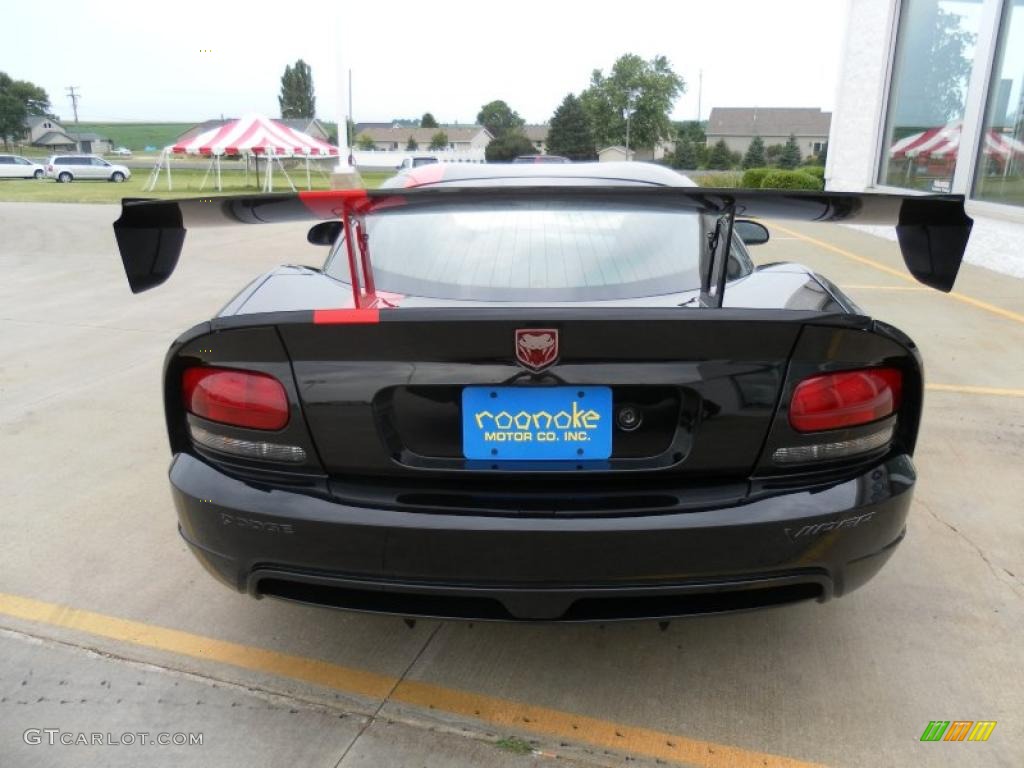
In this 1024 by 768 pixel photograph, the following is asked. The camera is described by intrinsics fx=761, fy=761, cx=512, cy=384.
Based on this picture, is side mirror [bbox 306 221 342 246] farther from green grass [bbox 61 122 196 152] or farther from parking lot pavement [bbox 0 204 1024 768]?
green grass [bbox 61 122 196 152]

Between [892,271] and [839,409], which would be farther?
[892,271]

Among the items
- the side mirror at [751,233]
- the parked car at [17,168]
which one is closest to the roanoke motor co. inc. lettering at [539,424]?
the side mirror at [751,233]

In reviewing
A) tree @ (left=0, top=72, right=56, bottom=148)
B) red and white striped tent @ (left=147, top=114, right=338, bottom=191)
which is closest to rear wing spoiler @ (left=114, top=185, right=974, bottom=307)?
red and white striped tent @ (left=147, top=114, right=338, bottom=191)

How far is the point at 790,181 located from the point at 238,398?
1981 centimetres

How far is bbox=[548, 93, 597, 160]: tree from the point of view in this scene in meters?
73.2

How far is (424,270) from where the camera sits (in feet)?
7.48

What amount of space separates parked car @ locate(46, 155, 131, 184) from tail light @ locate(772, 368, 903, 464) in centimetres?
4738

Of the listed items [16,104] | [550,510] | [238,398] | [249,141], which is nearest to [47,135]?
[16,104]

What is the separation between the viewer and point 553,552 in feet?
5.67

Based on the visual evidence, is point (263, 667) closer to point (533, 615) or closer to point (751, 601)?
point (533, 615)

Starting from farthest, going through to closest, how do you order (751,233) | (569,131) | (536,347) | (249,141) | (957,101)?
(569,131) < (249,141) < (957,101) < (751,233) < (536,347)

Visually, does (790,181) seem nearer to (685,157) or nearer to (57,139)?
(685,157)

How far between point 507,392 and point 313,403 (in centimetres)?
47

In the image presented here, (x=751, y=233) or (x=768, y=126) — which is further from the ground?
(x=768, y=126)
